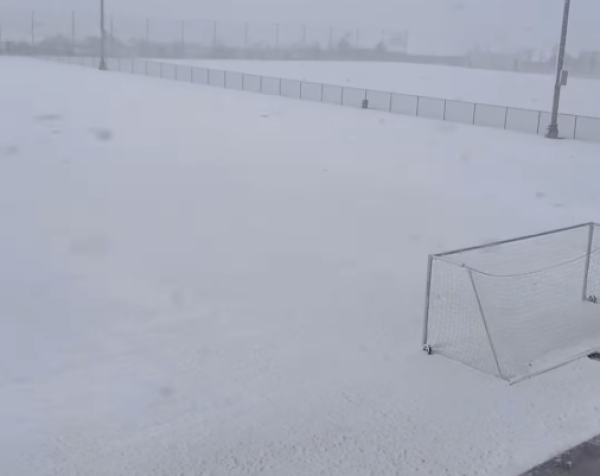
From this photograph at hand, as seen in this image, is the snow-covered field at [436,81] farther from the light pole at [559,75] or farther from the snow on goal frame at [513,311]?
the snow on goal frame at [513,311]

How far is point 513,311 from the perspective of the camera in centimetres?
1074

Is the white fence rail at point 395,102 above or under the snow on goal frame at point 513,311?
under

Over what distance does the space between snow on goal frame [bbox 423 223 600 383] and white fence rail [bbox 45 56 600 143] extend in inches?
766

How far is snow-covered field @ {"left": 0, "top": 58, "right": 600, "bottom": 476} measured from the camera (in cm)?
730

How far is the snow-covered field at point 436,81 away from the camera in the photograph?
64.4 metres

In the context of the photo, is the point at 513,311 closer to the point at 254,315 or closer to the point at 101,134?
the point at 254,315

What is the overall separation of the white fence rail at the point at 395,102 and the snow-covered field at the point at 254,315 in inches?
309

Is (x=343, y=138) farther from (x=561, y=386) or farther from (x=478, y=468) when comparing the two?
(x=478, y=468)

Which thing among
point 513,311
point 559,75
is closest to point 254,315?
point 513,311

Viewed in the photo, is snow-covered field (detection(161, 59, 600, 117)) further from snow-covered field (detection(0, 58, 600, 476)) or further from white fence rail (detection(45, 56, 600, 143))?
snow-covered field (detection(0, 58, 600, 476))

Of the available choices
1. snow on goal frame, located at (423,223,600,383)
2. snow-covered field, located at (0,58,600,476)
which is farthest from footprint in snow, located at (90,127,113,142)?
snow on goal frame, located at (423,223,600,383)

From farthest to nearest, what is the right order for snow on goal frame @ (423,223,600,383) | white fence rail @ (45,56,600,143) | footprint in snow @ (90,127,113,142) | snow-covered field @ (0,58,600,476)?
white fence rail @ (45,56,600,143) → footprint in snow @ (90,127,113,142) → snow on goal frame @ (423,223,600,383) → snow-covered field @ (0,58,600,476)

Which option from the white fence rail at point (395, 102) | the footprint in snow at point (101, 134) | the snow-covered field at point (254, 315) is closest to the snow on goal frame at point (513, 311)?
the snow-covered field at point (254, 315)

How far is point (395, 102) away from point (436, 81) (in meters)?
38.4
